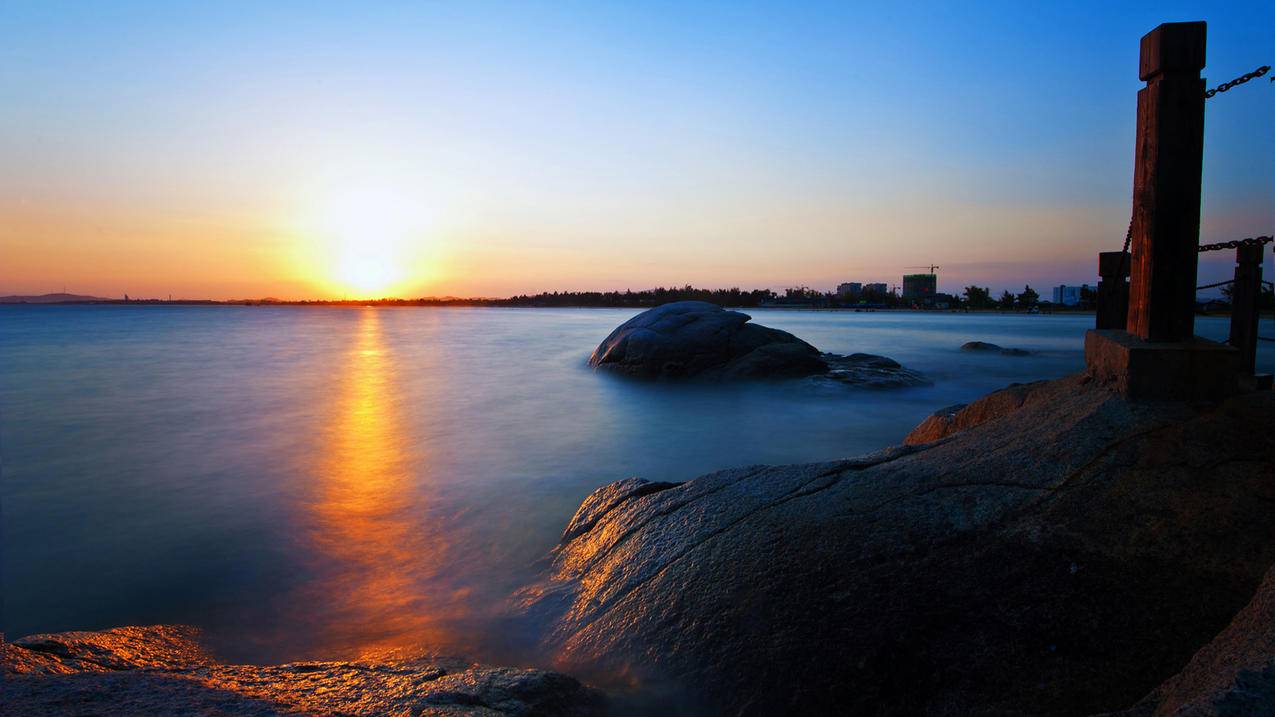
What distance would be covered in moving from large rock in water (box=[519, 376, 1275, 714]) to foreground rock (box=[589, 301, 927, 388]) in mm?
9300

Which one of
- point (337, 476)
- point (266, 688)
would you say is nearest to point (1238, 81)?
point (266, 688)

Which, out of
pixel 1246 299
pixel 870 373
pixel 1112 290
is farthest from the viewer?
pixel 870 373

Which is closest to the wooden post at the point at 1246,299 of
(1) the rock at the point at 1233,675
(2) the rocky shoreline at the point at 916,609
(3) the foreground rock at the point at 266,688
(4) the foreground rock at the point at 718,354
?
(2) the rocky shoreline at the point at 916,609

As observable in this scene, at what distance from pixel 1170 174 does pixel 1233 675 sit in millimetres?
3082

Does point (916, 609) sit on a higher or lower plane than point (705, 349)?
lower

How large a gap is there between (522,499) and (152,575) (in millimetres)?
2930

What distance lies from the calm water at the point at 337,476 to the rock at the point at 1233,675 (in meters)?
2.80

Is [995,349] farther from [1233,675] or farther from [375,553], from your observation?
[1233,675]

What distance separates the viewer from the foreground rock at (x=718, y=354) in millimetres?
12977

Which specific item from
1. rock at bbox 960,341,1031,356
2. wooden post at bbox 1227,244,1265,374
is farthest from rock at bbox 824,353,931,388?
rock at bbox 960,341,1031,356

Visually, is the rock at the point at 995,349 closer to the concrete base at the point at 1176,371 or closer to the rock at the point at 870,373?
the rock at the point at 870,373

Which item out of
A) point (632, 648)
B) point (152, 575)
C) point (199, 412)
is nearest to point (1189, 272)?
point (632, 648)

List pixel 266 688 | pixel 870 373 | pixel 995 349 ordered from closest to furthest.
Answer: pixel 266 688 < pixel 870 373 < pixel 995 349

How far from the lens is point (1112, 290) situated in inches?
208
